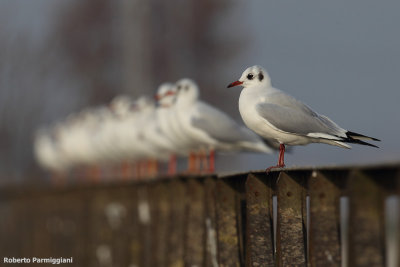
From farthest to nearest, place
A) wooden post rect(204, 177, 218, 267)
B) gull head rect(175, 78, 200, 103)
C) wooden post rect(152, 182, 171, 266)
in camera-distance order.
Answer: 1. gull head rect(175, 78, 200, 103)
2. wooden post rect(152, 182, 171, 266)
3. wooden post rect(204, 177, 218, 267)

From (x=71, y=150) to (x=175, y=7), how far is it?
26.2m

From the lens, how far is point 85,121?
79.8ft

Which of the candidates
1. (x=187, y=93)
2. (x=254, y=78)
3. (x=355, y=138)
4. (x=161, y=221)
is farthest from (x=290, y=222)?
(x=187, y=93)

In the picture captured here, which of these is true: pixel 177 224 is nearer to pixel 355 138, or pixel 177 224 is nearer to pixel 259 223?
pixel 355 138

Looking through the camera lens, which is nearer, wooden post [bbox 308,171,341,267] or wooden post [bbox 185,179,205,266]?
wooden post [bbox 308,171,341,267]

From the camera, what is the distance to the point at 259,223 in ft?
27.1

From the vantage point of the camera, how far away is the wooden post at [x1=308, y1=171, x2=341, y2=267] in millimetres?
6879

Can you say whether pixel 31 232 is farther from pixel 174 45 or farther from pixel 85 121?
pixel 174 45

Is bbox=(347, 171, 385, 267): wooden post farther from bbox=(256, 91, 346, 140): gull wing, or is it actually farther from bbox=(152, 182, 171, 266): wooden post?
bbox=(152, 182, 171, 266): wooden post

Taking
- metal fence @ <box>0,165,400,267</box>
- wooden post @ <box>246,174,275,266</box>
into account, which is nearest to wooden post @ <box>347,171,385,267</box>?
metal fence @ <box>0,165,400,267</box>

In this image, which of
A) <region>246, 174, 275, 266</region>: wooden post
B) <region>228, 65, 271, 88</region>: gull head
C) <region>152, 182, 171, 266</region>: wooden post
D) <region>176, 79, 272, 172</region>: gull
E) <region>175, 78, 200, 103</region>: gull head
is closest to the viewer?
<region>246, 174, 275, 266</region>: wooden post

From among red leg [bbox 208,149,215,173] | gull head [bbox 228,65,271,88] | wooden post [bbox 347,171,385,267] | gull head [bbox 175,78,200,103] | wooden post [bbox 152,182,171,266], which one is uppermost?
gull head [bbox 175,78,200,103]

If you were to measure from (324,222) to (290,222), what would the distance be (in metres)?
0.69

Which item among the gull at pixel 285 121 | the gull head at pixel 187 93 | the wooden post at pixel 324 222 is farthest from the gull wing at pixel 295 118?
the gull head at pixel 187 93
